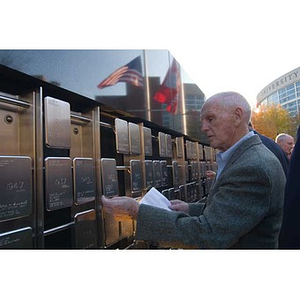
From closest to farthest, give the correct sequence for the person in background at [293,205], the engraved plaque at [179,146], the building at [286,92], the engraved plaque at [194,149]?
the person in background at [293,205], the engraved plaque at [179,146], the engraved plaque at [194,149], the building at [286,92]

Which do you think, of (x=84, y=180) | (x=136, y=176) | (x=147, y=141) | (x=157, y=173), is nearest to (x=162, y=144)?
(x=157, y=173)

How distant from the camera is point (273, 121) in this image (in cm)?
2752

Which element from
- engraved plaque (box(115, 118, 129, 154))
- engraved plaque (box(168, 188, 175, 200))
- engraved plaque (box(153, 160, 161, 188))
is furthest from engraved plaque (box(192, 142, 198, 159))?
engraved plaque (box(115, 118, 129, 154))

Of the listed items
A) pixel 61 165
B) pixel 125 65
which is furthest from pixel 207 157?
pixel 61 165

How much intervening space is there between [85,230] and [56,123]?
3.04 ft

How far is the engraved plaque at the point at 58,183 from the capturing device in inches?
78.2

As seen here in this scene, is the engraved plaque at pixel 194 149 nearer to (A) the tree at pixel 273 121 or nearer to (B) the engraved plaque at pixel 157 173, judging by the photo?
(B) the engraved plaque at pixel 157 173

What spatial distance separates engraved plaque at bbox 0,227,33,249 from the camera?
1.71 metres

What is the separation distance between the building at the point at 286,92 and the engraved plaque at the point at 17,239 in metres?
25.3

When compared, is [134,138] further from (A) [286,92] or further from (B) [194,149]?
(A) [286,92]

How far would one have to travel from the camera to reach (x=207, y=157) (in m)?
8.24

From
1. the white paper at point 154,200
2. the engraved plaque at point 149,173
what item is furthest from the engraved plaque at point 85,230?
the engraved plaque at point 149,173

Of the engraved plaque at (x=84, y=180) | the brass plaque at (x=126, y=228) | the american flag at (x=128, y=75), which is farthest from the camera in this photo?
the brass plaque at (x=126, y=228)

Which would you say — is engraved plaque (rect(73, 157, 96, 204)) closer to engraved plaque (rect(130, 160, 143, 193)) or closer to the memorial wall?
the memorial wall
